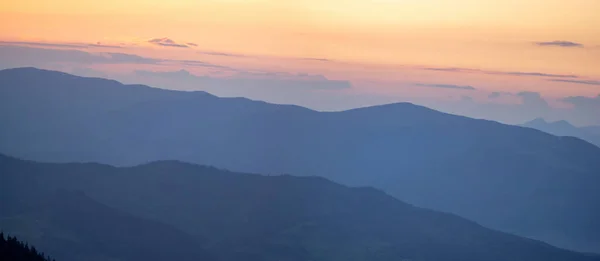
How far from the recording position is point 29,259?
116 metres

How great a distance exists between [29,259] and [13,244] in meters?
6.22

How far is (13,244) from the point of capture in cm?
12125
